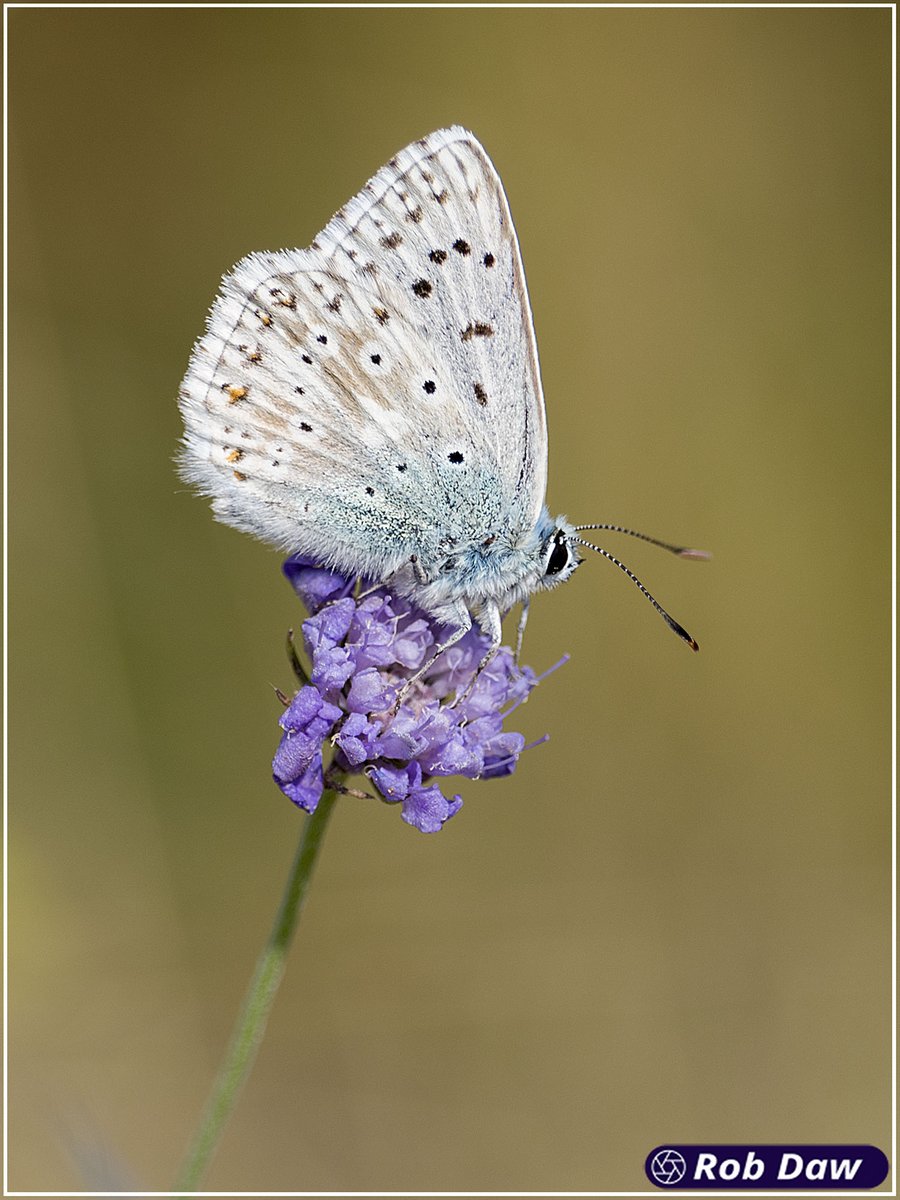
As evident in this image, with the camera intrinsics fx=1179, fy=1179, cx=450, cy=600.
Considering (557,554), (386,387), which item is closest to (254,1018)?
(557,554)

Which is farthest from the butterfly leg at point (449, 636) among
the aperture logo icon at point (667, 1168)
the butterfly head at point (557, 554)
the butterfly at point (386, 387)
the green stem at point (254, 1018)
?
the aperture logo icon at point (667, 1168)

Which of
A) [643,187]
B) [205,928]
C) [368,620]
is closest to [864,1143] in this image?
[205,928]

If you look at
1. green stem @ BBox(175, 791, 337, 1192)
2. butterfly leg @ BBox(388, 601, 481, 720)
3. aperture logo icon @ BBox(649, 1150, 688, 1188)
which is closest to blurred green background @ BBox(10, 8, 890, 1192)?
aperture logo icon @ BBox(649, 1150, 688, 1188)

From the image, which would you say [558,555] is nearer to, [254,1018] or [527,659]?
[254,1018]

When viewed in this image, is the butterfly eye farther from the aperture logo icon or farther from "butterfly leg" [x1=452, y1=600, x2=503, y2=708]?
the aperture logo icon

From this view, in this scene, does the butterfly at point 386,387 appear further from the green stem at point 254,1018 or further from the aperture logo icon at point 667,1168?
the aperture logo icon at point 667,1168
